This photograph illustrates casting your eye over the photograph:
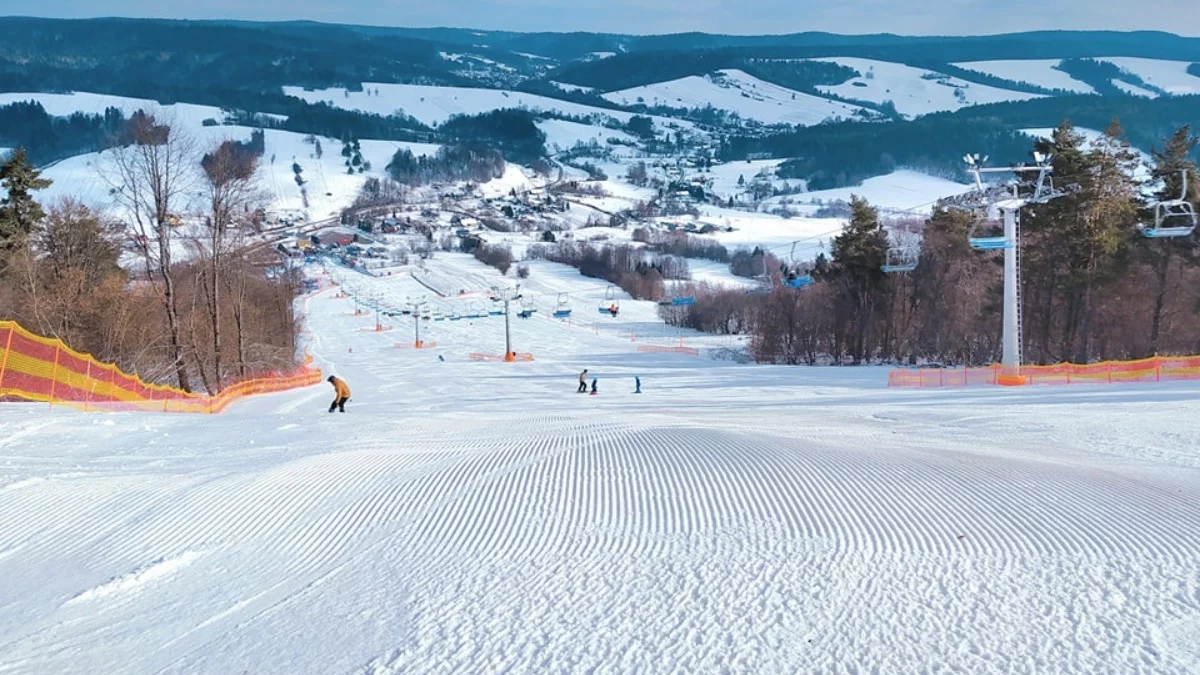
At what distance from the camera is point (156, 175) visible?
2594 centimetres

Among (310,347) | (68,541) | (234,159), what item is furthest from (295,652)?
(310,347)

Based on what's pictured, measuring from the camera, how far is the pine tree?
108 ft

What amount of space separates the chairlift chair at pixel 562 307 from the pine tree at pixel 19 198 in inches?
2894

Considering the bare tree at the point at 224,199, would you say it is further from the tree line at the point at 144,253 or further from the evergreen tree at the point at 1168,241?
the evergreen tree at the point at 1168,241

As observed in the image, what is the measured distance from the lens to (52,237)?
35156 mm

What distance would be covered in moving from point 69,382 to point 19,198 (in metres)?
19.4

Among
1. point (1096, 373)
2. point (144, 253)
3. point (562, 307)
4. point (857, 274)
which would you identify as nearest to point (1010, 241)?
point (1096, 373)

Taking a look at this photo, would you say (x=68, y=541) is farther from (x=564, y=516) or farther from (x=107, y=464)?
(x=564, y=516)

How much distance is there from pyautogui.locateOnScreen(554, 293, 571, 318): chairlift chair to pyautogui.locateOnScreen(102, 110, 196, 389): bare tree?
7943cm

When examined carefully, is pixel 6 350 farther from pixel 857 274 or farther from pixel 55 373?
pixel 857 274

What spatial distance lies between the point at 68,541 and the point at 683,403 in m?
21.2

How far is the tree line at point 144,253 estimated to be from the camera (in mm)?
26156

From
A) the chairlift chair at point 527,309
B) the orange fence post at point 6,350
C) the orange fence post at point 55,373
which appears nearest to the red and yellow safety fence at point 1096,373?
the orange fence post at point 55,373

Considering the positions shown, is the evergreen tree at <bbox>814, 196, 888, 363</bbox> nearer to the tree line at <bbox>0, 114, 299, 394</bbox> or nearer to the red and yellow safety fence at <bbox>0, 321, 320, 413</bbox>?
the tree line at <bbox>0, 114, 299, 394</bbox>
